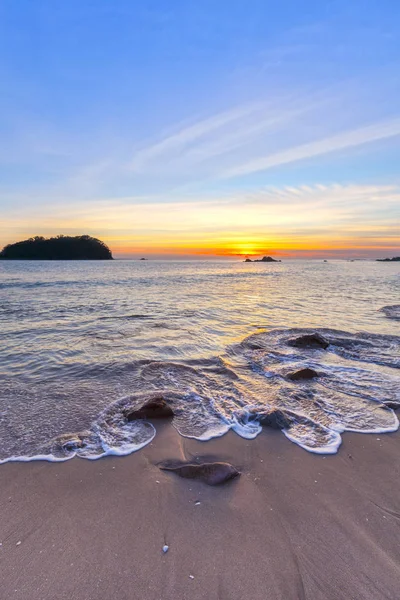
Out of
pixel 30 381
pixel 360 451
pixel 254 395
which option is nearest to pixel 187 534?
pixel 360 451

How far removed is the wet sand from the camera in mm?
2082

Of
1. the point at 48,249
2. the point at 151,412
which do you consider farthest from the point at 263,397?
the point at 48,249

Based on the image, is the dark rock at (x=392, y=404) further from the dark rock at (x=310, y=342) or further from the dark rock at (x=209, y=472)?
the dark rock at (x=310, y=342)

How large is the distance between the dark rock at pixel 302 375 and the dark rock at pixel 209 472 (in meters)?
2.98

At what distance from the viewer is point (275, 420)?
434 cm

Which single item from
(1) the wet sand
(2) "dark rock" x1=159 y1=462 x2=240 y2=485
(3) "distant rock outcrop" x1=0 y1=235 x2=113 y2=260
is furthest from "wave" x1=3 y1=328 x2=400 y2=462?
(3) "distant rock outcrop" x1=0 y1=235 x2=113 y2=260

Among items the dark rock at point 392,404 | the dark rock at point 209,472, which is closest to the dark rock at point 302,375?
the dark rock at point 392,404

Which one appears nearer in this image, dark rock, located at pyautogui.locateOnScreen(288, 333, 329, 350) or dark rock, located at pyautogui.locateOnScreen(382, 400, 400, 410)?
dark rock, located at pyautogui.locateOnScreen(382, 400, 400, 410)

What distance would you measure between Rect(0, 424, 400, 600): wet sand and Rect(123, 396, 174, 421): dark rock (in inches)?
31.3

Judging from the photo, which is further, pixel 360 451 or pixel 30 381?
pixel 30 381

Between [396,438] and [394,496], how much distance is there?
1.24m

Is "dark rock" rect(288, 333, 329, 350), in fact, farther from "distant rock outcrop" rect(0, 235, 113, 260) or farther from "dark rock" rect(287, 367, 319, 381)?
"distant rock outcrop" rect(0, 235, 113, 260)

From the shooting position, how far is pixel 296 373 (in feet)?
19.5

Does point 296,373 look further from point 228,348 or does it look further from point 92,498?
point 92,498
